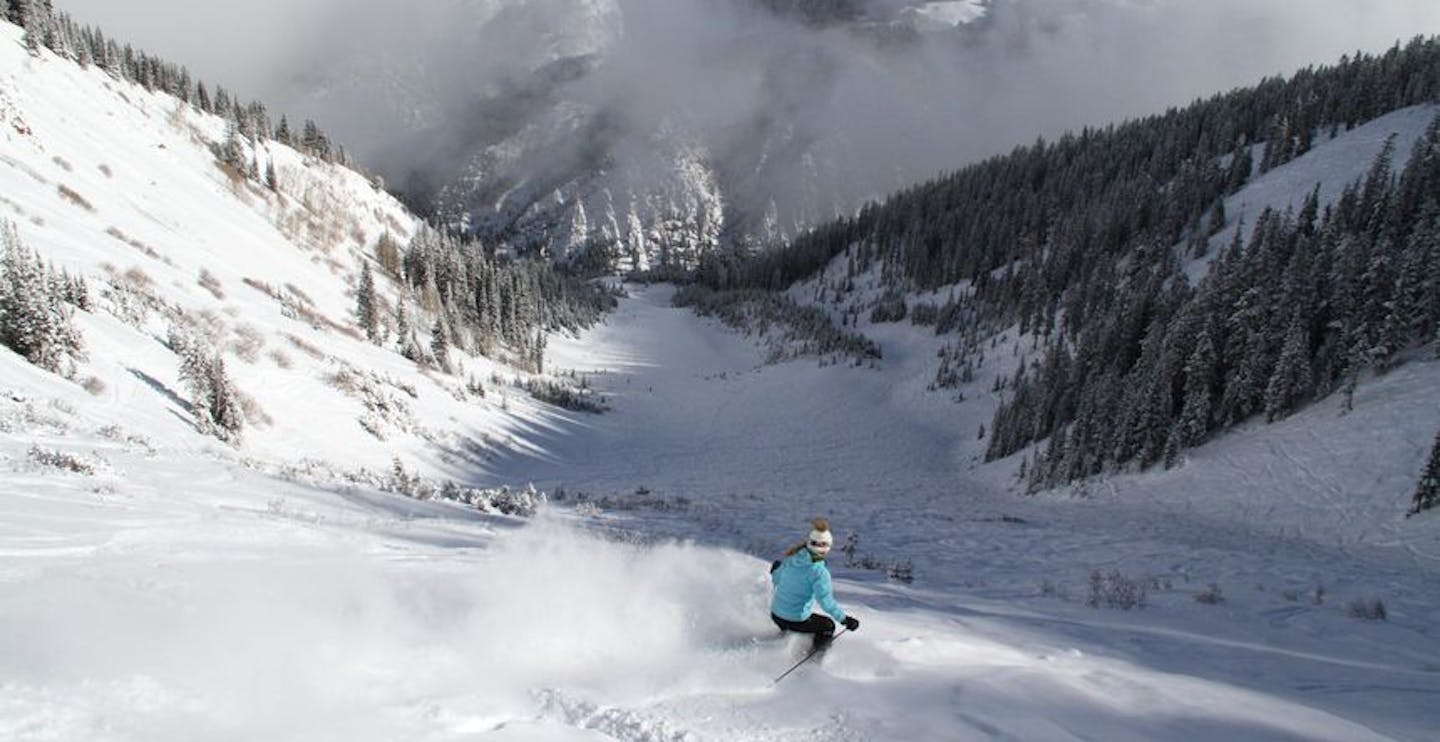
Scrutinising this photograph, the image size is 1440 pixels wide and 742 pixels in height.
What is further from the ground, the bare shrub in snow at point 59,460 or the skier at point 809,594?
the bare shrub in snow at point 59,460

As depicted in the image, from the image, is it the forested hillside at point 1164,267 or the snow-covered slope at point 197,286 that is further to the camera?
the forested hillside at point 1164,267

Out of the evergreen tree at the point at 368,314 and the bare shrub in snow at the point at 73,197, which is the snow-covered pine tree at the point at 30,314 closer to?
the bare shrub in snow at the point at 73,197

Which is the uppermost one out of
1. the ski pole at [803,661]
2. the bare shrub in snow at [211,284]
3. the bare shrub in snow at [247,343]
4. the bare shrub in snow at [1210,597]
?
the bare shrub in snow at [211,284]

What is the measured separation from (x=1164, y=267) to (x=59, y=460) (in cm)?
6882

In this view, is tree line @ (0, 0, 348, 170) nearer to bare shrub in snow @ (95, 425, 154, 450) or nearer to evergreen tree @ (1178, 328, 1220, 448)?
bare shrub in snow @ (95, 425, 154, 450)

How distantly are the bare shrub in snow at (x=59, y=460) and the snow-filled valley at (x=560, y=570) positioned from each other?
0.53 ft

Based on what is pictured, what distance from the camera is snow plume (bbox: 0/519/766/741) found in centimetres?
387

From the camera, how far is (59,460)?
8.88 meters

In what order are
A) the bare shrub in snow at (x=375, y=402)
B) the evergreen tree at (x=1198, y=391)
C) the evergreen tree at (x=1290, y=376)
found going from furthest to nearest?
the evergreen tree at (x=1198, y=391), the evergreen tree at (x=1290, y=376), the bare shrub in snow at (x=375, y=402)

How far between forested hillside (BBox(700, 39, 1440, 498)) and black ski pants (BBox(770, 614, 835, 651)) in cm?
2525

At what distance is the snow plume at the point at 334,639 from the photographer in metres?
3.87

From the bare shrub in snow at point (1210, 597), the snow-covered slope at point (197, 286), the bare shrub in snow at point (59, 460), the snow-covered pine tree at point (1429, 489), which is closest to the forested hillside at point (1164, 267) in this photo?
the snow-covered pine tree at point (1429, 489)

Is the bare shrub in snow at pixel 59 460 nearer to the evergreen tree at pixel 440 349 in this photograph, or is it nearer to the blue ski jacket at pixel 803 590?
the blue ski jacket at pixel 803 590

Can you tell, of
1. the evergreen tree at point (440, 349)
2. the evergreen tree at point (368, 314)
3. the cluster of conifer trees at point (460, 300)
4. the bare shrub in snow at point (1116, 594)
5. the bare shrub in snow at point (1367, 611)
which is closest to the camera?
the bare shrub in snow at point (1367, 611)
